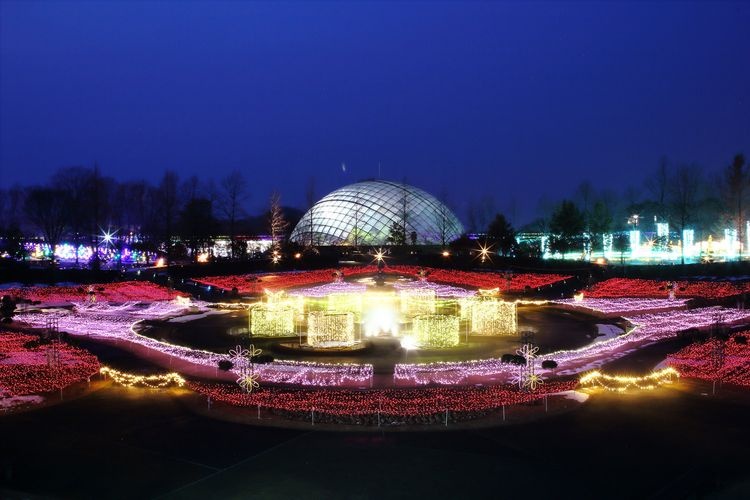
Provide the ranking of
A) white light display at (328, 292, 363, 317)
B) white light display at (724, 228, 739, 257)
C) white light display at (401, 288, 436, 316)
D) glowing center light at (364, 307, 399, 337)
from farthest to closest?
white light display at (724, 228, 739, 257) < white light display at (328, 292, 363, 317) < white light display at (401, 288, 436, 316) < glowing center light at (364, 307, 399, 337)

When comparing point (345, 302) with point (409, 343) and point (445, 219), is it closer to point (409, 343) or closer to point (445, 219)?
point (409, 343)

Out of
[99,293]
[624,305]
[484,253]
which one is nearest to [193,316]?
[99,293]

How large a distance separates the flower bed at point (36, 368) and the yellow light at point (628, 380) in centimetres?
1523

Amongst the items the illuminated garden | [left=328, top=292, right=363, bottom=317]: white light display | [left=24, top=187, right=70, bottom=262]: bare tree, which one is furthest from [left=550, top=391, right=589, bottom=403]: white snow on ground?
[left=24, top=187, right=70, bottom=262]: bare tree

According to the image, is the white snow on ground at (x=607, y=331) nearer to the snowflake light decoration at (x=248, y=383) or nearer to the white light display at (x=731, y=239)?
the snowflake light decoration at (x=248, y=383)

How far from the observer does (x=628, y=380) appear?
18078 millimetres

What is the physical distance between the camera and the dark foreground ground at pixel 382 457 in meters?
11.0

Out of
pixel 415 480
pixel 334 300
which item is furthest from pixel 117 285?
pixel 415 480

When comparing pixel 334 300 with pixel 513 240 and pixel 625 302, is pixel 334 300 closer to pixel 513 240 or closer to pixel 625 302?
pixel 625 302

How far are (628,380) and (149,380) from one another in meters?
14.2

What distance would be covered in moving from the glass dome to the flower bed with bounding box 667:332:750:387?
2569 inches

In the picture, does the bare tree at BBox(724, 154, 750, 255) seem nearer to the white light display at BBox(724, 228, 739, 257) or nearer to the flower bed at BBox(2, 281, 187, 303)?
the white light display at BBox(724, 228, 739, 257)

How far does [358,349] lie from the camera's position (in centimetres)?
2348

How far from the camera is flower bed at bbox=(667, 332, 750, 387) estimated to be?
18.5 meters
